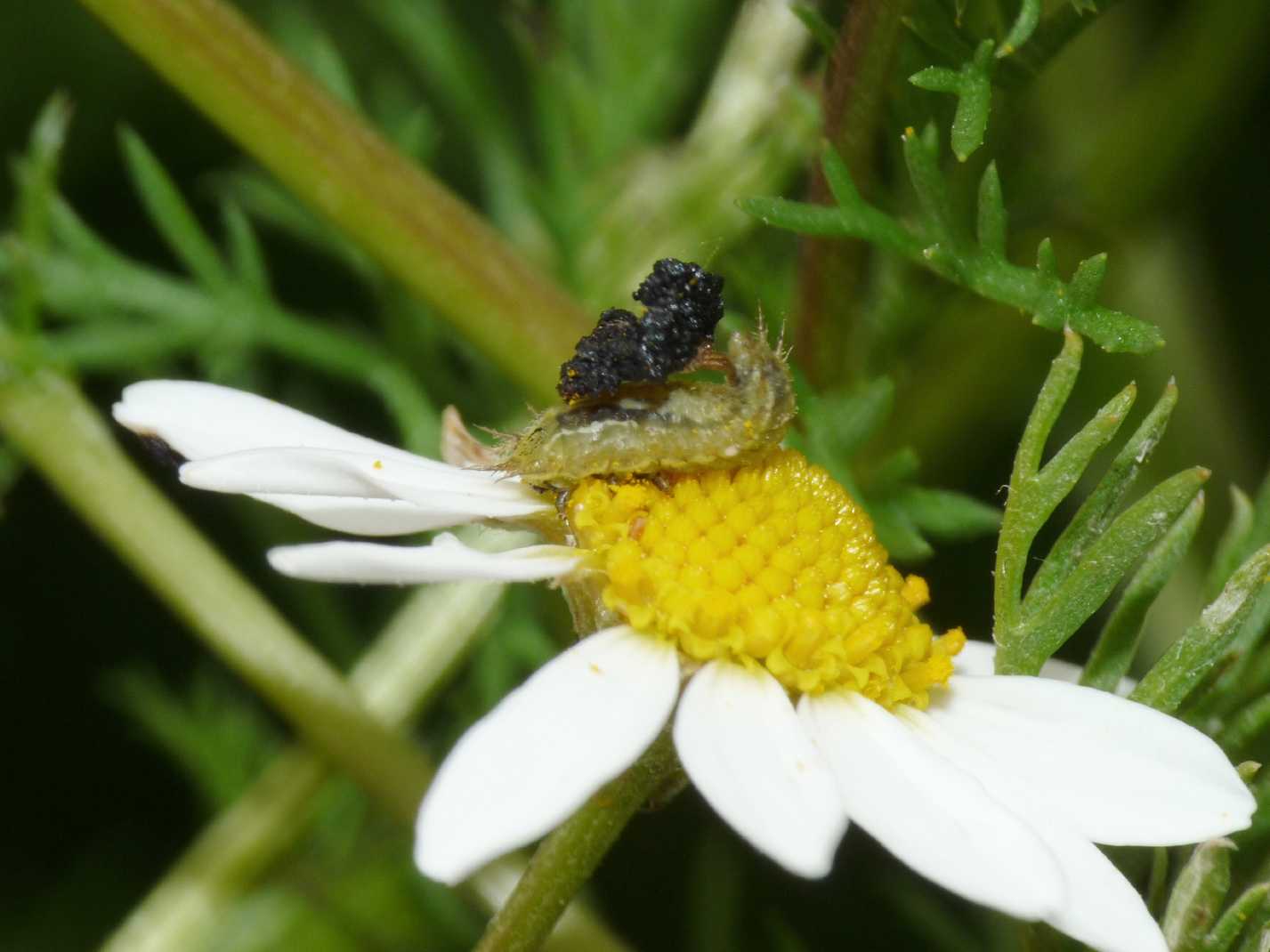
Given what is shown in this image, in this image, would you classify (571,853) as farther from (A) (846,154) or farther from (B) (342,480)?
(A) (846,154)

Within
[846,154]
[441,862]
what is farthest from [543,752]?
[846,154]

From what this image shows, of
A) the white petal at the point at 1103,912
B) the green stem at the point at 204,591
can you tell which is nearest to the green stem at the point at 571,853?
the white petal at the point at 1103,912

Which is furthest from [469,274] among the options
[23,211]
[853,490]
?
[23,211]

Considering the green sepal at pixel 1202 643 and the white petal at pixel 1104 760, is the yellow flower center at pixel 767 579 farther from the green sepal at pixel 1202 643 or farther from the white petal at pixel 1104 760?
the green sepal at pixel 1202 643

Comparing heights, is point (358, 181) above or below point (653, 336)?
above

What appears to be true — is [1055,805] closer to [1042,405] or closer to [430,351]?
[1042,405]

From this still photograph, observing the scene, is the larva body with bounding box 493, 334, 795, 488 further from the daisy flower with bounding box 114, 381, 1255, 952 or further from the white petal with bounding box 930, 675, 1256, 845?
the white petal with bounding box 930, 675, 1256, 845
